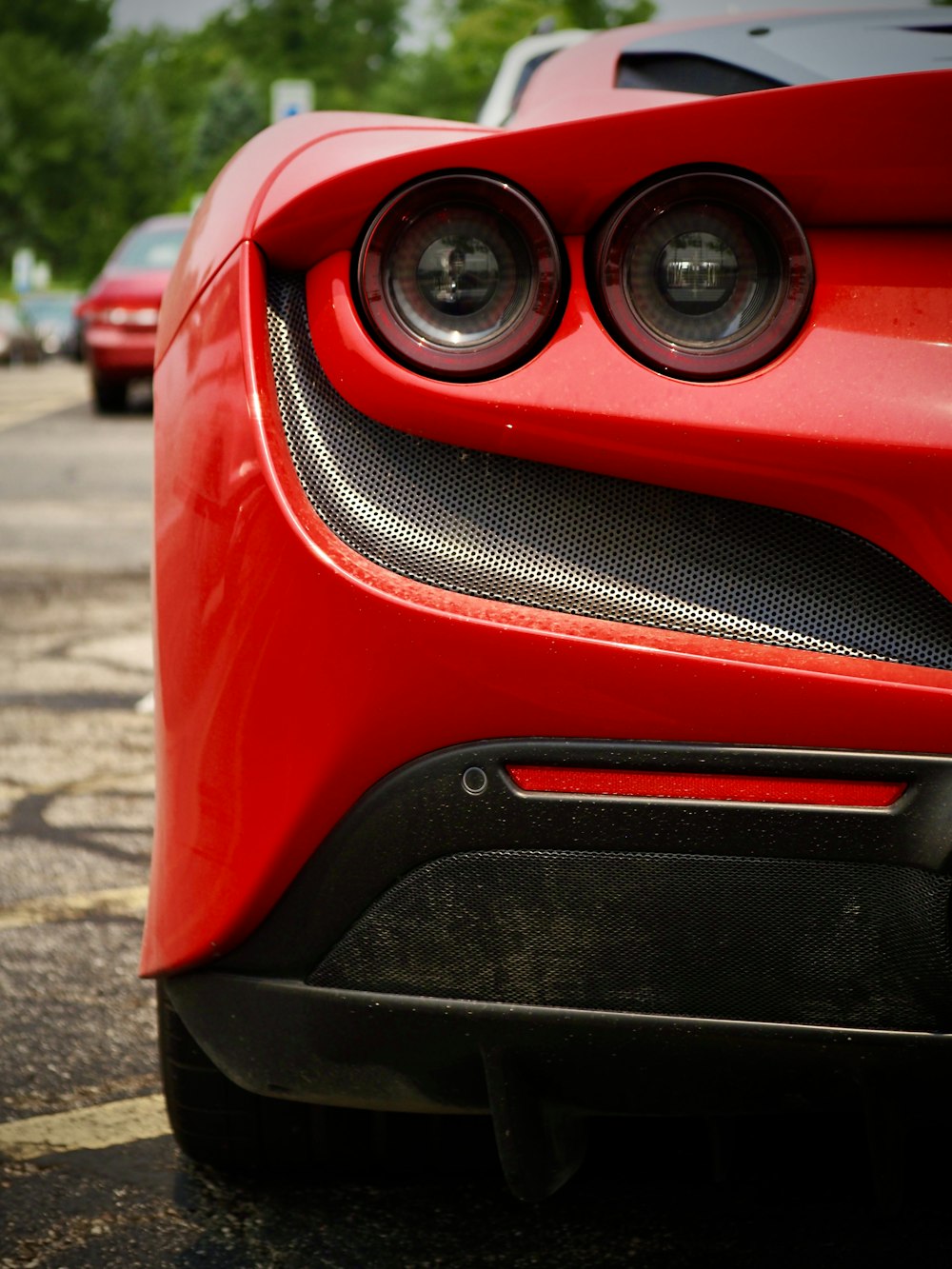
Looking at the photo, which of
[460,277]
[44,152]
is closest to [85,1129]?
[460,277]

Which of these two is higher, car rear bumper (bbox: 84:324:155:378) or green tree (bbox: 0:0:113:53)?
green tree (bbox: 0:0:113:53)

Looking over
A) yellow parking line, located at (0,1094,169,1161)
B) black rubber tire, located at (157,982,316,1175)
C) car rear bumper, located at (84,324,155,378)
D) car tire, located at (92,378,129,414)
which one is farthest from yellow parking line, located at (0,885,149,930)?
car tire, located at (92,378,129,414)

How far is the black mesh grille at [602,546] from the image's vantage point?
5.15 feet

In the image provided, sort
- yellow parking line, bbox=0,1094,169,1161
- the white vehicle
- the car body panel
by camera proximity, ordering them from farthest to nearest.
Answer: the car body panel, the white vehicle, yellow parking line, bbox=0,1094,169,1161

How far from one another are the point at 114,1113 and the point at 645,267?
145cm

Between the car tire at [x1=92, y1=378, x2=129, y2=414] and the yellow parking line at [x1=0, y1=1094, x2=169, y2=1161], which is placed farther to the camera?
the car tire at [x1=92, y1=378, x2=129, y2=414]

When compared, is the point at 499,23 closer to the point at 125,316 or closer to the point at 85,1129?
the point at 125,316

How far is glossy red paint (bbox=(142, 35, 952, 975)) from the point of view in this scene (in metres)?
1.53

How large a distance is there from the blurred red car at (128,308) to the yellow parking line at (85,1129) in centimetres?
1246

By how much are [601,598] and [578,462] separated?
0.13m

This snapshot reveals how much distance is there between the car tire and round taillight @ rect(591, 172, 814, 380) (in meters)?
14.4

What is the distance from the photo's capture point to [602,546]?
161 centimetres

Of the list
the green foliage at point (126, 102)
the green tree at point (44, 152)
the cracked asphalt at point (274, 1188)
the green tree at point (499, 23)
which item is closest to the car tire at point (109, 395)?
the green tree at point (499, 23)

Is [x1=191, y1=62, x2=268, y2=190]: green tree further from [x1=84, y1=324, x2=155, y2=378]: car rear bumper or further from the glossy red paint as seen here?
the glossy red paint
